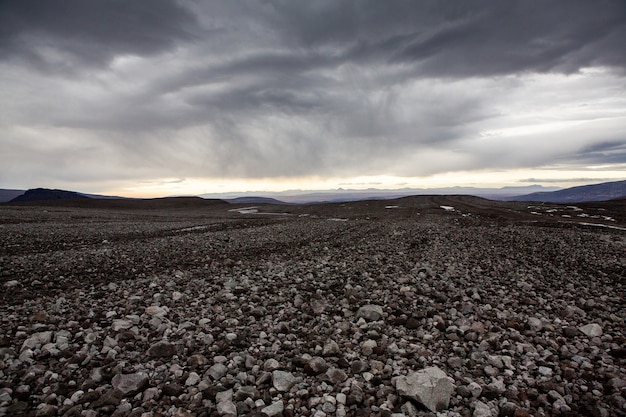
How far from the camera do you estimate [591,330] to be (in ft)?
21.2

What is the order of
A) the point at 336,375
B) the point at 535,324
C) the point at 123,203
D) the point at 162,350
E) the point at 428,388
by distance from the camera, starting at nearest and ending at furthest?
the point at 428,388 < the point at 336,375 < the point at 162,350 < the point at 535,324 < the point at 123,203

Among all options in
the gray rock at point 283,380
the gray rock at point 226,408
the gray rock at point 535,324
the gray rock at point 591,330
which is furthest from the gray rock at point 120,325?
the gray rock at point 591,330

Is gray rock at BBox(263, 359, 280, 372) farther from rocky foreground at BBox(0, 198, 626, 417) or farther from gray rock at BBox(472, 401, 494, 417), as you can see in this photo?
gray rock at BBox(472, 401, 494, 417)

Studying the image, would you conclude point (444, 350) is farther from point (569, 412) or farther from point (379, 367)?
point (569, 412)

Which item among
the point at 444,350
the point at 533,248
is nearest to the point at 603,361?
the point at 444,350

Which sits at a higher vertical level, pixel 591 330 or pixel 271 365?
pixel 271 365

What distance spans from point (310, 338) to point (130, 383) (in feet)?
9.89

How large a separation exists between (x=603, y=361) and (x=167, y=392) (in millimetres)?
6859

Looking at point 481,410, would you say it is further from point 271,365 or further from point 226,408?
point 226,408

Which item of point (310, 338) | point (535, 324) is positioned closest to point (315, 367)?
point (310, 338)

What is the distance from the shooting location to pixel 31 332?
19.8 ft

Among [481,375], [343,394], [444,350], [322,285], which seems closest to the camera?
Answer: [343,394]

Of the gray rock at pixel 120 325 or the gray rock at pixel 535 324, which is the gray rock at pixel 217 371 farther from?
the gray rock at pixel 535 324

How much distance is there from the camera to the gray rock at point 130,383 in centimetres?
443
